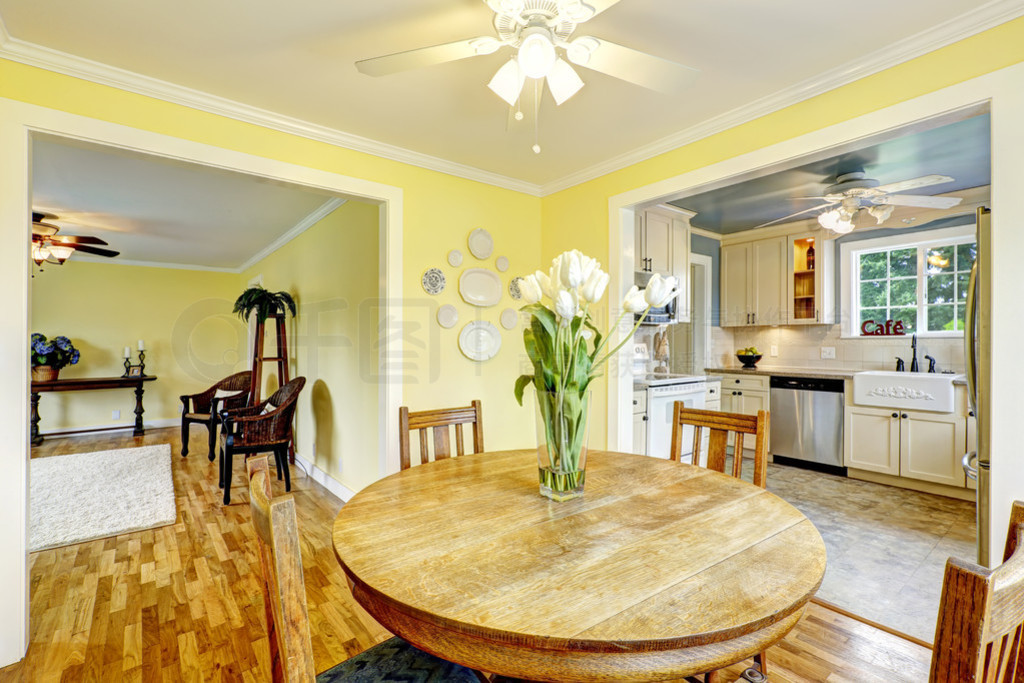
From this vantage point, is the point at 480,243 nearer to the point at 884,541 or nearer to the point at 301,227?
the point at 301,227

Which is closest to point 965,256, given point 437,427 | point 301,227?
point 437,427

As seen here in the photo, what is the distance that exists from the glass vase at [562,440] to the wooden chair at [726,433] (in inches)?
27.8

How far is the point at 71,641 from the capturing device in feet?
6.45

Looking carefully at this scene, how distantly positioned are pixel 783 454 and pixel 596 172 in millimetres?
3306

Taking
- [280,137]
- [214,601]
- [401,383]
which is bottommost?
[214,601]

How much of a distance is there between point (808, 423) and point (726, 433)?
10.2 feet

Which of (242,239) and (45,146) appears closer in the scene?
(45,146)

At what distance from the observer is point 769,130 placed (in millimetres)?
2320

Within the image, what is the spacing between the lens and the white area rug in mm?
3109

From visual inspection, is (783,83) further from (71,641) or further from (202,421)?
(202,421)

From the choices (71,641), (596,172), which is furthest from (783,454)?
(71,641)

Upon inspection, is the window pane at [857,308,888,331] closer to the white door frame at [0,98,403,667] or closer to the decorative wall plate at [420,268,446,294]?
the decorative wall plate at [420,268,446,294]

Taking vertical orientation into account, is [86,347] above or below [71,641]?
above

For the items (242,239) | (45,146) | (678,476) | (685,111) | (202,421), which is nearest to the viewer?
(678,476)
